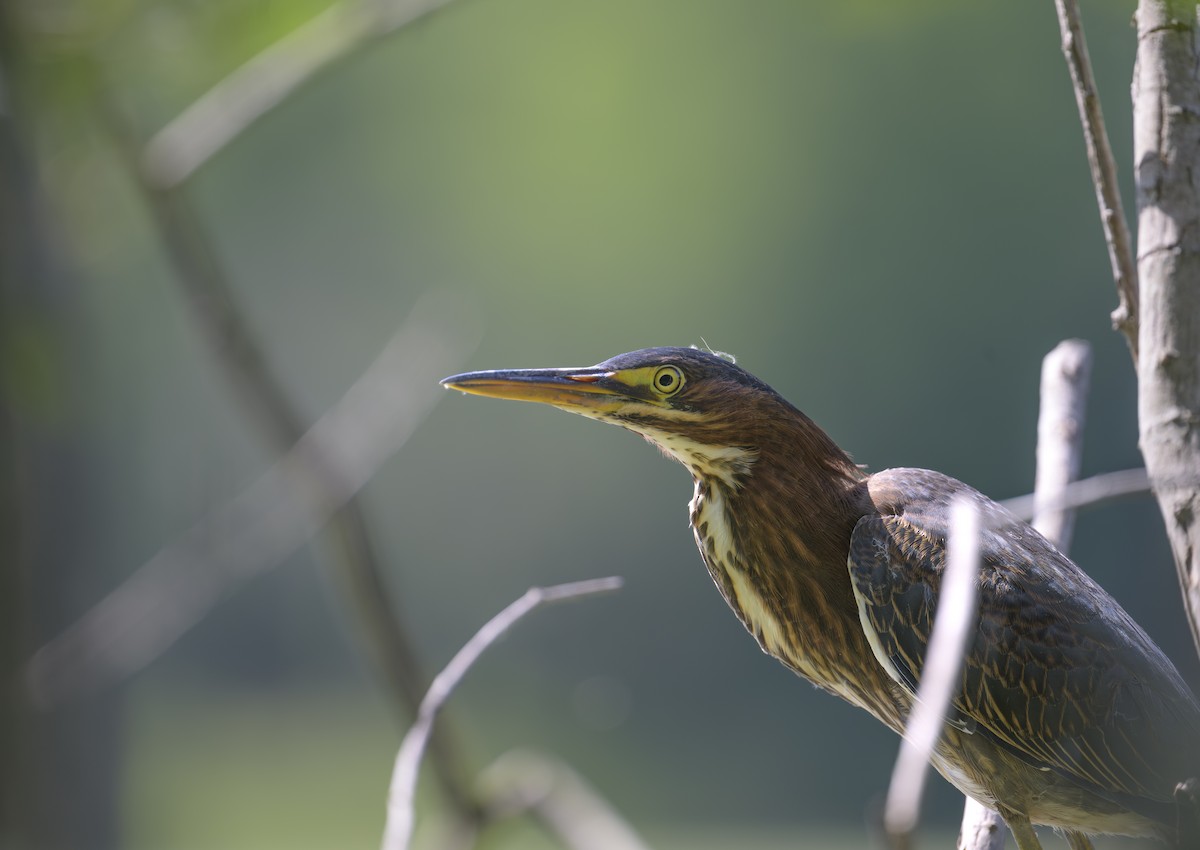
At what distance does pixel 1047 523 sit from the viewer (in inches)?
58.7

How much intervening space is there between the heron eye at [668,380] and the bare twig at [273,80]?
0.57m

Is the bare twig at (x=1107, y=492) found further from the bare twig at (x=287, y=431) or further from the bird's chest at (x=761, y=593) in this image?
the bare twig at (x=287, y=431)

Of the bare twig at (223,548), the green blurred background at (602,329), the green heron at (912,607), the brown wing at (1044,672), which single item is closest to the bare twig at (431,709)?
the green heron at (912,607)

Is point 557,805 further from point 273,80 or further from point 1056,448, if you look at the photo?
point 273,80

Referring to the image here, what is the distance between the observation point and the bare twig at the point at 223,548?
1777mm

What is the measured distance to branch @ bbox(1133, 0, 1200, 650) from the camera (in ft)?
3.39

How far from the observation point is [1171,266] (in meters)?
1.04

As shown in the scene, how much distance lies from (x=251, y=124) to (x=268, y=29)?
167 mm

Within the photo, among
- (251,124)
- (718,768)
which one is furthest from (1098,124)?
(718,768)

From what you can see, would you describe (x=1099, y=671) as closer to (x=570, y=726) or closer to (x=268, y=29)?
(x=268, y=29)

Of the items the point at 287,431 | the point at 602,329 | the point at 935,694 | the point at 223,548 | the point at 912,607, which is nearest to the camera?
the point at 935,694

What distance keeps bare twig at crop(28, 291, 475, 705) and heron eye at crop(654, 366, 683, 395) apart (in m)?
0.51

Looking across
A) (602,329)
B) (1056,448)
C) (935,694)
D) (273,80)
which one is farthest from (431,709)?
(602,329)

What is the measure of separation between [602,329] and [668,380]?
5647mm
